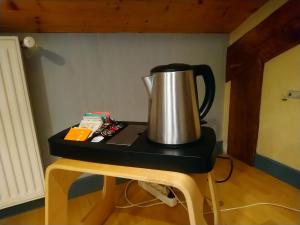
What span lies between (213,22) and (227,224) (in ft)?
3.61

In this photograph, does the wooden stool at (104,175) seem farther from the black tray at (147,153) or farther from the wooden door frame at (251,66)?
the wooden door frame at (251,66)

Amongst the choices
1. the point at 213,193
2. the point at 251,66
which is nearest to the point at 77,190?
the point at 213,193

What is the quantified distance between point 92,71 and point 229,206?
1.01m

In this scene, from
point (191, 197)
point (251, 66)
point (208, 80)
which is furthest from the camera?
point (251, 66)

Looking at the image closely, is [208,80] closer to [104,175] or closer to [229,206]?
[104,175]

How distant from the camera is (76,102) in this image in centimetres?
110

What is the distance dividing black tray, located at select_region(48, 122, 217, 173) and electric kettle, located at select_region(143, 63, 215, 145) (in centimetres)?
3

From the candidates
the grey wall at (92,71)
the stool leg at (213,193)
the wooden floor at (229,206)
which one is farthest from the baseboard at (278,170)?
the grey wall at (92,71)

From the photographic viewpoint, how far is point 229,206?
3.32 ft

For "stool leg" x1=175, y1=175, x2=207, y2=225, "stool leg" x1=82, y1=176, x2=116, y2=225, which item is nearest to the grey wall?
"stool leg" x1=82, y1=176, x2=116, y2=225

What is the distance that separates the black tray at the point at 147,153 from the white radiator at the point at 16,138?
1.17 feet

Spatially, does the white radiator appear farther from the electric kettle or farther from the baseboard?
the baseboard

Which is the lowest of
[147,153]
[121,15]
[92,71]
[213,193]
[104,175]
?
[213,193]

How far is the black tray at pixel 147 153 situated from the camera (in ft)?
1.71
